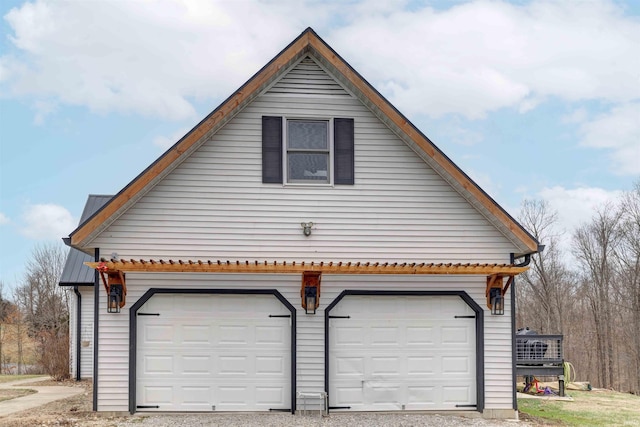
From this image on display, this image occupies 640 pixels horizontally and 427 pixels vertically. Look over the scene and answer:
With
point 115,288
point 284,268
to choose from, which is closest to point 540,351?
point 284,268

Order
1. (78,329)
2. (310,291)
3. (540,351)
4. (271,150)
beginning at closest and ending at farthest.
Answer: (310,291) < (271,150) < (540,351) < (78,329)

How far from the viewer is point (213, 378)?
11391 mm

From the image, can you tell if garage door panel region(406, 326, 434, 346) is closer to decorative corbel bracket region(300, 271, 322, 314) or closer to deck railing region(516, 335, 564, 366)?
decorative corbel bracket region(300, 271, 322, 314)

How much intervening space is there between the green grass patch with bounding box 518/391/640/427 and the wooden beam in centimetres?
317

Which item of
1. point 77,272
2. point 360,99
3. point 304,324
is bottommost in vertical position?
point 304,324

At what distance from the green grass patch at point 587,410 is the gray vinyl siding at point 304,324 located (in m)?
1.44

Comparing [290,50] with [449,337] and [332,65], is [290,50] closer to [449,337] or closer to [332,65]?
[332,65]

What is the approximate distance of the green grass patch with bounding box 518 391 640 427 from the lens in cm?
1193

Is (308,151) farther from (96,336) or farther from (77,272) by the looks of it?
(77,272)

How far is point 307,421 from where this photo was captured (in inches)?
420

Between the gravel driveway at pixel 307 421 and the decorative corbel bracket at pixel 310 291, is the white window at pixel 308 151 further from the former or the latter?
the gravel driveway at pixel 307 421

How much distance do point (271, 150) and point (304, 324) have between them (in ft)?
10.2

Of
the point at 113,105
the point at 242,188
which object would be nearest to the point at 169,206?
the point at 242,188

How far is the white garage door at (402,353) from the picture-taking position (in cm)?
1157
